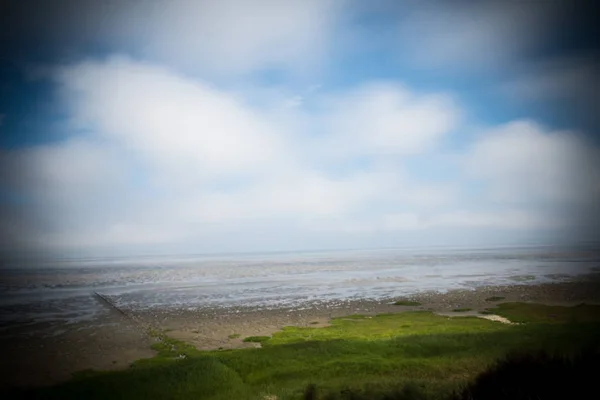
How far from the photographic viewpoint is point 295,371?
13.9m

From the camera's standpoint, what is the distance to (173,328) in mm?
26031

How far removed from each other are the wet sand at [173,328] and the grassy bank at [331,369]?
2.31 m

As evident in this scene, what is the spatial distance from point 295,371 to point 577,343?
459 inches

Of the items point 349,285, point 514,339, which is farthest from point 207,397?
point 349,285

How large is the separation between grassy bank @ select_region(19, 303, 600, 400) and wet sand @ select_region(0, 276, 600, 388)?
2.31 m

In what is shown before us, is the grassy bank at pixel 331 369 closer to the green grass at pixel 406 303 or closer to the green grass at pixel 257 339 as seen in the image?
the green grass at pixel 257 339

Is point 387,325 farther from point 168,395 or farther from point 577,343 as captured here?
point 168,395

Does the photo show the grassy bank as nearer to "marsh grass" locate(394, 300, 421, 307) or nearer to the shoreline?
the shoreline

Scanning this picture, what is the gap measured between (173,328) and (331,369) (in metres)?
16.5

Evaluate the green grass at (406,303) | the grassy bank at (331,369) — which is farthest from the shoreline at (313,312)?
the grassy bank at (331,369)

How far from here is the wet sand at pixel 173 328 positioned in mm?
18094

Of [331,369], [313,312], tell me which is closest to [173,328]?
[313,312]

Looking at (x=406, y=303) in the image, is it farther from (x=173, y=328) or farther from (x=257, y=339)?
(x=173, y=328)

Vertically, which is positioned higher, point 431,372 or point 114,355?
point 431,372
